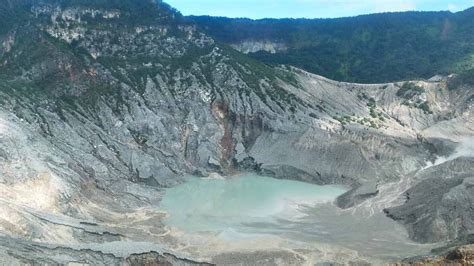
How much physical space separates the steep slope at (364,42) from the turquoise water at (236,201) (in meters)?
56.5

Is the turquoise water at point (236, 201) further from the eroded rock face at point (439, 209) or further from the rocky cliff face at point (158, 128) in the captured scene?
the eroded rock face at point (439, 209)

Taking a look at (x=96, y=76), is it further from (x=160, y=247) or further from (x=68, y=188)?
(x=160, y=247)

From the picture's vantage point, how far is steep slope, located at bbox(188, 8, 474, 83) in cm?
12925

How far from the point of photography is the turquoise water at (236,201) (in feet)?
201

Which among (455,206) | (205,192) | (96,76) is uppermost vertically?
(96,76)

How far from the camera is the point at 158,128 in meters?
83.4

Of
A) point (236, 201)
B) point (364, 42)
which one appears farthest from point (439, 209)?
point (364, 42)

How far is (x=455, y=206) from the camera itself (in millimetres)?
55906

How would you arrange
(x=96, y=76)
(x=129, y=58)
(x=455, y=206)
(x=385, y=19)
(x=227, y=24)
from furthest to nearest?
1. (x=227, y=24)
2. (x=385, y=19)
3. (x=129, y=58)
4. (x=96, y=76)
5. (x=455, y=206)

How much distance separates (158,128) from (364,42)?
77.8 metres

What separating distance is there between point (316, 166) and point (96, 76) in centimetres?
3267

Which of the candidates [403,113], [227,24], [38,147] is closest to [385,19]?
[227,24]

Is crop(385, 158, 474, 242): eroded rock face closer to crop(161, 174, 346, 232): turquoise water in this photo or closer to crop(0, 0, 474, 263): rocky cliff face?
crop(0, 0, 474, 263): rocky cliff face

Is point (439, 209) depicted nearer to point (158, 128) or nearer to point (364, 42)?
point (158, 128)
